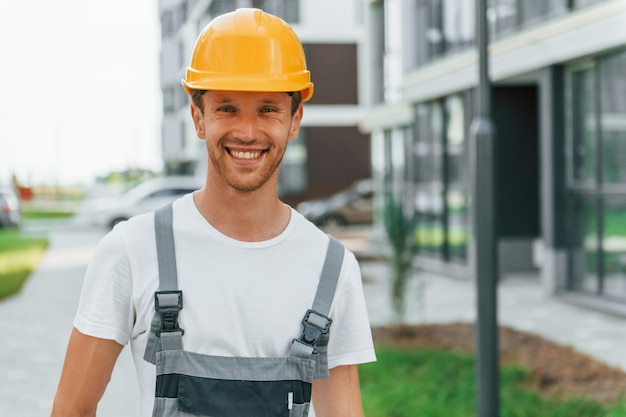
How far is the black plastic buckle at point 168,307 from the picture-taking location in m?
1.80

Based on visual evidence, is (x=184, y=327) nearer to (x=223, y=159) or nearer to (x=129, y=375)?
(x=223, y=159)

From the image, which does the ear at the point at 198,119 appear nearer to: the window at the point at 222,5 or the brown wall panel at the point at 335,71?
the brown wall panel at the point at 335,71

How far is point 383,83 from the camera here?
2248 centimetres

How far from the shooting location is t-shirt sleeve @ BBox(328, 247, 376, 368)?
1.99 metres

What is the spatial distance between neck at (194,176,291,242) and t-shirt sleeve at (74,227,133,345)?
0.68 feet

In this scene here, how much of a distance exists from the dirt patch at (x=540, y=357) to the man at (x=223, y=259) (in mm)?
5409

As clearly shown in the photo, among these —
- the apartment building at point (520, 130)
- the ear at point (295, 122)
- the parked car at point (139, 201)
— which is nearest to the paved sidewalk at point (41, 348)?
the apartment building at point (520, 130)

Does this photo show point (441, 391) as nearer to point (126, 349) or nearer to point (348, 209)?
point (126, 349)

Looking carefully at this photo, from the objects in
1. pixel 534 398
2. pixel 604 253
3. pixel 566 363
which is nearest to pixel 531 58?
pixel 604 253

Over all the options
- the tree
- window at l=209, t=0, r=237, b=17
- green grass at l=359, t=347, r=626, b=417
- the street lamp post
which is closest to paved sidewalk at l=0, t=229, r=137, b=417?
green grass at l=359, t=347, r=626, b=417

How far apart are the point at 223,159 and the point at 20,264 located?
1743 cm

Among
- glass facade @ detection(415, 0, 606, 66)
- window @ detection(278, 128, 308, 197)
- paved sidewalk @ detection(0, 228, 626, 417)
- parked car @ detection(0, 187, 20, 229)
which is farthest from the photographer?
window @ detection(278, 128, 308, 197)

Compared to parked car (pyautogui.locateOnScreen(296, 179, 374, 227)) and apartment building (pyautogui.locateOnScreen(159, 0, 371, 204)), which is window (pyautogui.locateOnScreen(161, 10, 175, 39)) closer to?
apartment building (pyautogui.locateOnScreen(159, 0, 371, 204))

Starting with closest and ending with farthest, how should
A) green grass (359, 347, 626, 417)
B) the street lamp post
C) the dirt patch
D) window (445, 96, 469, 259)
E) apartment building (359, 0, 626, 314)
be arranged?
the street lamp post, green grass (359, 347, 626, 417), the dirt patch, apartment building (359, 0, 626, 314), window (445, 96, 469, 259)
